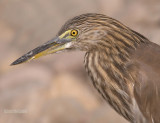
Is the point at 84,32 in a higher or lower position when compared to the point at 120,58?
higher

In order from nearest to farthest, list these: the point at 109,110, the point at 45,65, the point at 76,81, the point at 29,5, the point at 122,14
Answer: the point at 109,110 < the point at 76,81 < the point at 45,65 < the point at 122,14 < the point at 29,5

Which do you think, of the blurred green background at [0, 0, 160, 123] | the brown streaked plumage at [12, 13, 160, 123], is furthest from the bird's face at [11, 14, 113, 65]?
the blurred green background at [0, 0, 160, 123]

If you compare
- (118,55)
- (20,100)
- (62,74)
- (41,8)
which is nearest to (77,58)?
(62,74)

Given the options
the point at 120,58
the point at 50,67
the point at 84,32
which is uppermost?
the point at 50,67

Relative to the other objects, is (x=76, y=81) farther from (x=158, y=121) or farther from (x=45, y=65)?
(x=158, y=121)

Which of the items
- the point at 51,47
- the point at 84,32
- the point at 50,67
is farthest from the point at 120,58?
the point at 50,67

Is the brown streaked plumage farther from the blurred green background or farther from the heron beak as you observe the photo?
the blurred green background

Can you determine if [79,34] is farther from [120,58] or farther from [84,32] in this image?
[120,58]
